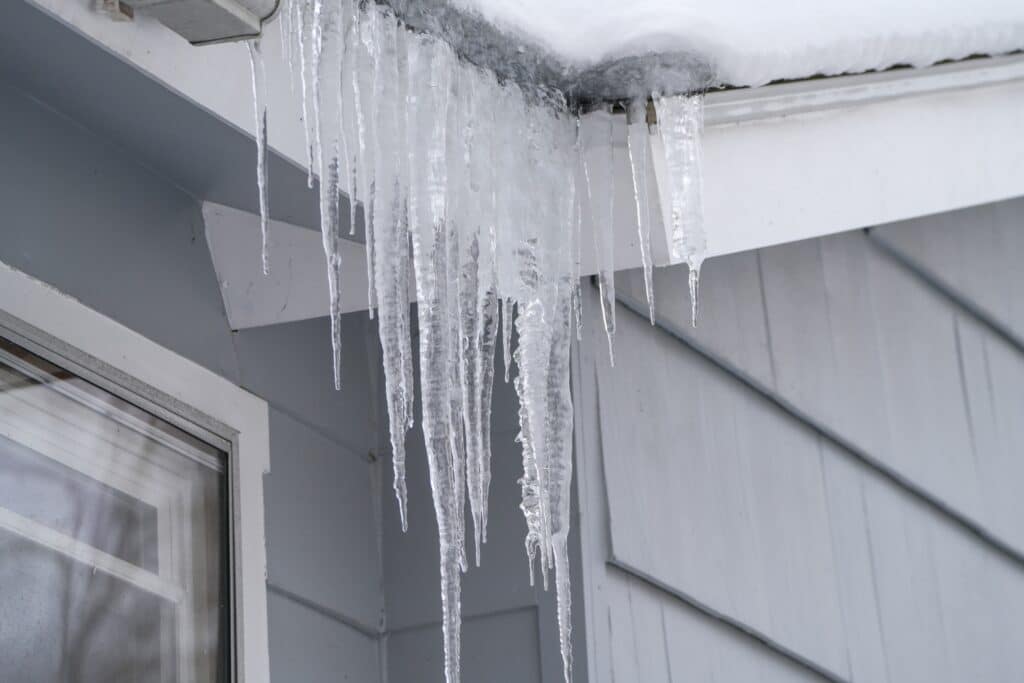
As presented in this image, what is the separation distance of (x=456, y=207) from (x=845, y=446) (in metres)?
1.37

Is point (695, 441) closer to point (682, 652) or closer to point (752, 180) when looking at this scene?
point (682, 652)

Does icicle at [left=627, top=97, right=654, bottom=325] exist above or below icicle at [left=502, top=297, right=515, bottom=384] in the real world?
above

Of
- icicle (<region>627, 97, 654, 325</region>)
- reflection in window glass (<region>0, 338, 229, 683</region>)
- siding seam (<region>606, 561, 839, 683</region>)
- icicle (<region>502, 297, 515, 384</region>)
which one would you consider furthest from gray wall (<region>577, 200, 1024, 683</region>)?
reflection in window glass (<region>0, 338, 229, 683</region>)

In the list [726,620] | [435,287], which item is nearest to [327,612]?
[726,620]

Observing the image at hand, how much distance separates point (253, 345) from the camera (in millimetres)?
2719

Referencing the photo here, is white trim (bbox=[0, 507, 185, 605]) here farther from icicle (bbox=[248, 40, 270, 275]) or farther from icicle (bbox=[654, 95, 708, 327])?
icicle (bbox=[654, 95, 708, 327])

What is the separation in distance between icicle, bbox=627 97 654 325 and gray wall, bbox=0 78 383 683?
0.82 metres

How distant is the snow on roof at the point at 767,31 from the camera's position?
6.77 feet

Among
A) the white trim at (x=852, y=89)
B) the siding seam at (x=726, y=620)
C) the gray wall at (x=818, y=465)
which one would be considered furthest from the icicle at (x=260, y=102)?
the siding seam at (x=726, y=620)

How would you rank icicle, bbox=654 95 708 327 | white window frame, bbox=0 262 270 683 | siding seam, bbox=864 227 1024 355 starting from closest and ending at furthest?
white window frame, bbox=0 262 270 683
icicle, bbox=654 95 708 327
siding seam, bbox=864 227 1024 355

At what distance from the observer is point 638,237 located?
256 cm

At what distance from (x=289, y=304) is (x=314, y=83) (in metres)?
0.80

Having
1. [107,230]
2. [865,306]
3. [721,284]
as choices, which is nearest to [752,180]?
[721,284]

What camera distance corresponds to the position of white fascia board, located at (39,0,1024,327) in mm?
2434
